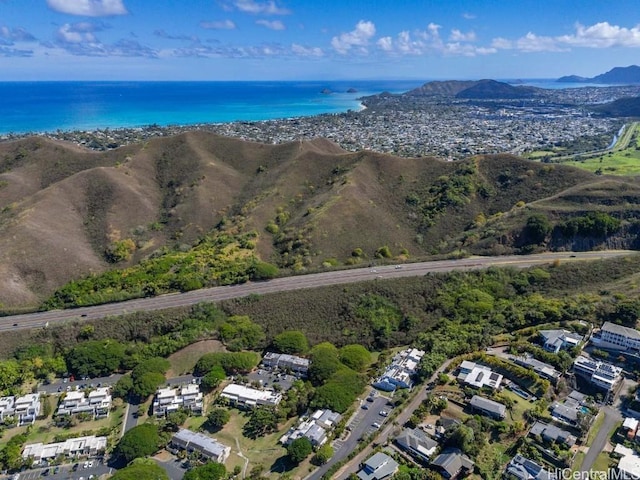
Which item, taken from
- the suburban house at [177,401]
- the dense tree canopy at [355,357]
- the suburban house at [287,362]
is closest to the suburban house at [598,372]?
the dense tree canopy at [355,357]

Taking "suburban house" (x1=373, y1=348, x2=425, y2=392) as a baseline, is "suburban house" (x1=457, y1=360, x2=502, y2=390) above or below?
above

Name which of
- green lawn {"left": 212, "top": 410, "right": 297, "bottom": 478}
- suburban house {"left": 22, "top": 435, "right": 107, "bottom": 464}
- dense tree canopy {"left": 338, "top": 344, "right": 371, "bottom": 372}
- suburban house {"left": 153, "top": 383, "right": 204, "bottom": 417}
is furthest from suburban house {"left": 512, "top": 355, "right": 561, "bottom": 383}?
suburban house {"left": 22, "top": 435, "right": 107, "bottom": 464}

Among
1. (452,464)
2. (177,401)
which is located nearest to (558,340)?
(452,464)

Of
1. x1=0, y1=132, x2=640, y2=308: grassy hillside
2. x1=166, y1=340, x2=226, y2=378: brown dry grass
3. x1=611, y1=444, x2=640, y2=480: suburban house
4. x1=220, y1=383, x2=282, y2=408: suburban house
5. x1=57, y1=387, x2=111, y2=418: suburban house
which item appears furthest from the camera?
x1=0, y1=132, x2=640, y2=308: grassy hillside

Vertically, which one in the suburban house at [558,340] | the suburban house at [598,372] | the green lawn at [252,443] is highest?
the suburban house at [558,340]

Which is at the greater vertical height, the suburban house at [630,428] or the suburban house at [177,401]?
the suburban house at [630,428]

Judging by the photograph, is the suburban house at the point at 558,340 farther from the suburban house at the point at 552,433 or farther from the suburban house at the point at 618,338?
the suburban house at the point at 552,433

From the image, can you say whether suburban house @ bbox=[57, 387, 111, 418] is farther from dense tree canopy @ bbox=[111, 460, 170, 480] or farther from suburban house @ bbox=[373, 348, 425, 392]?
suburban house @ bbox=[373, 348, 425, 392]
